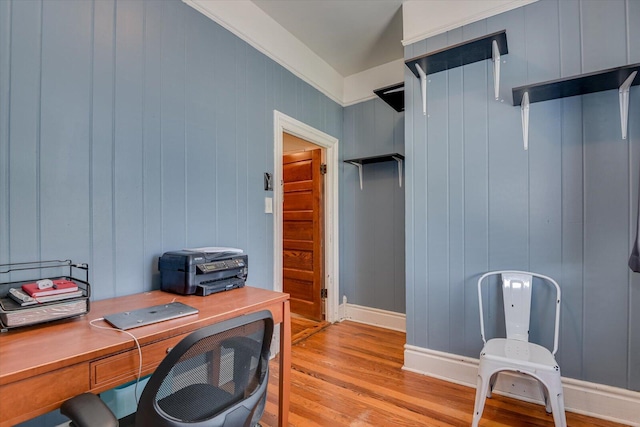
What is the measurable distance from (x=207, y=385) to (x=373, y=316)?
102 inches

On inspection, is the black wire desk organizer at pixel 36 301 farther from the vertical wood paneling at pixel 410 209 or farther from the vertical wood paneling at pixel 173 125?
the vertical wood paneling at pixel 410 209

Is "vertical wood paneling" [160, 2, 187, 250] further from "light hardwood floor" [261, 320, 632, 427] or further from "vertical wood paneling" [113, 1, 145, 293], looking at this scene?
"light hardwood floor" [261, 320, 632, 427]

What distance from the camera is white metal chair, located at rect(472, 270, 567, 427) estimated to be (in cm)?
144

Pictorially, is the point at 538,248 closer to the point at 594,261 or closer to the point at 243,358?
the point at 594,261

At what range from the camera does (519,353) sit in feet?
5.19

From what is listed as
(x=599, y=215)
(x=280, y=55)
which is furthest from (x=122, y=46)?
(x=599, y=215)

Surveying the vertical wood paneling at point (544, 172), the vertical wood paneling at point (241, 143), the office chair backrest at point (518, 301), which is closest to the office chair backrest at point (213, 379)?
the vertical wood paneling at point (241, 143)

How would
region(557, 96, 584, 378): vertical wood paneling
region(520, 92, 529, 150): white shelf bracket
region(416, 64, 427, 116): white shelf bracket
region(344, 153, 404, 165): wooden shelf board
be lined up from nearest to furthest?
region(557, 96, 584, 378): vertical wood paneling
region(520, 92, 529, 150): white shelf bracket
region(416, 64, 427, 116): white shelf bracket
region(344, 153, 404, 165): wooden shelf board

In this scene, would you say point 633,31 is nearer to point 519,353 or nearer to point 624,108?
point 624,108

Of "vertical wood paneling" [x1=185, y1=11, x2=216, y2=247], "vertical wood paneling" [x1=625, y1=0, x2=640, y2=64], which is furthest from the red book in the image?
"vertical wood paneling" [x1=625, y1=0, x2=640, y2=64]

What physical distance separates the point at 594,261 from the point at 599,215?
0.27m

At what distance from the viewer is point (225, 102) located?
83.3 inches

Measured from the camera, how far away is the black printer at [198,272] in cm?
152

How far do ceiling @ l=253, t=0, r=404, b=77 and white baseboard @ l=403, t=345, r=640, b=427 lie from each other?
2647 millimetres
